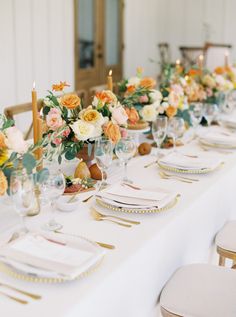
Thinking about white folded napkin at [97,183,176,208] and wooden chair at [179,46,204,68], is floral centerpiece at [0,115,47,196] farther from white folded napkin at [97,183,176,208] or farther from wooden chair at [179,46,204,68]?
wooden chair at [179,46,204,68]

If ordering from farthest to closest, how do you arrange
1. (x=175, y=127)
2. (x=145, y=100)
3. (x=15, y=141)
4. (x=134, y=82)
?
(x=134, y=82) < (x=145, y=100) < (x=175, y=127) < (x=15, y=141)

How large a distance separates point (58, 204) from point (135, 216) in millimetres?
288

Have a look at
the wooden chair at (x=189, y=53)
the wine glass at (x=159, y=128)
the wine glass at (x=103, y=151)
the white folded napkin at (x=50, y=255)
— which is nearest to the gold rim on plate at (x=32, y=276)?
the white folded napkin at (x=50, y=255)

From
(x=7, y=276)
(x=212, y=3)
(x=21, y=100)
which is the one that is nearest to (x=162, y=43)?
(x=212, y=3)

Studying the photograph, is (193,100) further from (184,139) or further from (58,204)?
(58,204)

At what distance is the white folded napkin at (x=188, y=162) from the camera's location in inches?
93.1

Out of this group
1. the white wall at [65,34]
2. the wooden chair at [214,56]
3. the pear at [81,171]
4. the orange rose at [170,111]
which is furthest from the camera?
the wooden chair at [214,56]

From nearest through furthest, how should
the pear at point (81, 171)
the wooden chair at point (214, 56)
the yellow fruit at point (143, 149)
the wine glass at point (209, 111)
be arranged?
the pear at point (81, 171) < the yellow fruit at point (143, 149) < the wine glass at point (209, 111) < the wooden chair at point (214, 56)

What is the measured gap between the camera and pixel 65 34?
6.81m

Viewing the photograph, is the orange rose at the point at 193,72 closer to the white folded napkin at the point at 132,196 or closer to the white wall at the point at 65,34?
the white folded napkin at the point at 132,196

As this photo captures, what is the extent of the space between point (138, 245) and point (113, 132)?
2.08ft

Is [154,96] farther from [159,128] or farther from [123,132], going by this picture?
[123,132]

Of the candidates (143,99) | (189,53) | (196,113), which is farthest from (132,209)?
(189,53)

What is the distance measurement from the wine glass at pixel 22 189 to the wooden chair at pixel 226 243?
1087 millimetres
